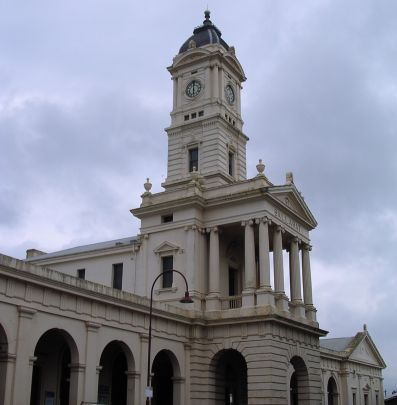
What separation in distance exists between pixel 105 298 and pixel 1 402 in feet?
28.8

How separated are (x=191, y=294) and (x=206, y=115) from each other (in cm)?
1644

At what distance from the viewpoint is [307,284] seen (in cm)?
4944

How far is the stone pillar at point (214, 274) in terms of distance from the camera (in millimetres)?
43531

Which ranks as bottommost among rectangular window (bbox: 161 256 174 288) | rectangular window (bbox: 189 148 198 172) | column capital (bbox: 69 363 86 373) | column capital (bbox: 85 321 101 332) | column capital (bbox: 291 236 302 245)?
column capital (bbox: 69 363 86 373)

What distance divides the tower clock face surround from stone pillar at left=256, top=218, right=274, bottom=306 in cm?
1603

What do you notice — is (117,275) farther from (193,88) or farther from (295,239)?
(193,88)

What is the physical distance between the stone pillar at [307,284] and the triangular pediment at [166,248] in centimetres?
1098

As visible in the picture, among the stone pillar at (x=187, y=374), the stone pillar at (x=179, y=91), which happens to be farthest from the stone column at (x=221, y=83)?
the stone pillar at (x=187, y=374)


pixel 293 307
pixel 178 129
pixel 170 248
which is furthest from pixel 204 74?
pixel 293 307

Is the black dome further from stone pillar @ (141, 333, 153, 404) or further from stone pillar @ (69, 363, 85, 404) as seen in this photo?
stone pillar @ (69, 363, 85, 404)

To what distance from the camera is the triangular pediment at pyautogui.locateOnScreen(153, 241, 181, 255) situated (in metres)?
45.6

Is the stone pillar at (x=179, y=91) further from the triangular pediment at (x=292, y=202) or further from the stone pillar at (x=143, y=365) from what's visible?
the stone pillar at (x=143, y=365)

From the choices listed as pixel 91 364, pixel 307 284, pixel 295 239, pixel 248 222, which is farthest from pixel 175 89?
pixel 91 364

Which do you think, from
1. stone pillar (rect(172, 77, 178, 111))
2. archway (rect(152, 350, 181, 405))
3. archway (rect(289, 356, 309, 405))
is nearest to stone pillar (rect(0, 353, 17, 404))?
archway (rect(152, 350, 181, 405))
